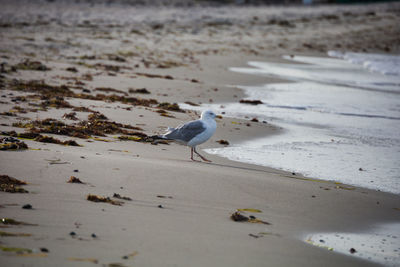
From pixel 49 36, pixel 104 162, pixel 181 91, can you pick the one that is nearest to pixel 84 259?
pixel 104 162

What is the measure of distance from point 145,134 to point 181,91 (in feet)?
15.3

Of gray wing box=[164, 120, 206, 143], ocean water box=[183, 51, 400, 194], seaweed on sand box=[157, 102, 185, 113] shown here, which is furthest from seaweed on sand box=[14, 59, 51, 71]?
gray wing box=[164, 120, 206, 143]

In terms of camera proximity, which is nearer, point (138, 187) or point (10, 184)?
point (10, 184)

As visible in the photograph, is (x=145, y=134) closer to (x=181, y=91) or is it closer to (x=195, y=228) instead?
(x=195, y=228)

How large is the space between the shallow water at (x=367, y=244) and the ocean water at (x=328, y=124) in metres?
1.70

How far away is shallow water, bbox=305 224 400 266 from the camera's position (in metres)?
4.47

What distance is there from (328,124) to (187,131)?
172 inches

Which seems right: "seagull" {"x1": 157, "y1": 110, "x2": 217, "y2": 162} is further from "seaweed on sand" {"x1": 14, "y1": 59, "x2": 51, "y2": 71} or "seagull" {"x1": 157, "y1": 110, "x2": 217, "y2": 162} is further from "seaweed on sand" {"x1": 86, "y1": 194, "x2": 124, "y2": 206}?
"seaweed on sand" {"x1": 14, "y1": 59, "x2": 51, "y2": 71}

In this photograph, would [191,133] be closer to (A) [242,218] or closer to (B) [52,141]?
(B) [52,141]

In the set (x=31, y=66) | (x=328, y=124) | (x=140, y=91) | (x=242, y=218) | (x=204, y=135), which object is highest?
(x=31, y=66)

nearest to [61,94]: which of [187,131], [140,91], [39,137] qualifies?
[140,91]

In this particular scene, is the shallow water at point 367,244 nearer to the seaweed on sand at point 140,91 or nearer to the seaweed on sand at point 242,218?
the seaweed on sand at point 242,218

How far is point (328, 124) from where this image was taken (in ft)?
34.4

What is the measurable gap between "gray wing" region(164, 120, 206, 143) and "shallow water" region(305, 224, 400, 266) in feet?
9.24
